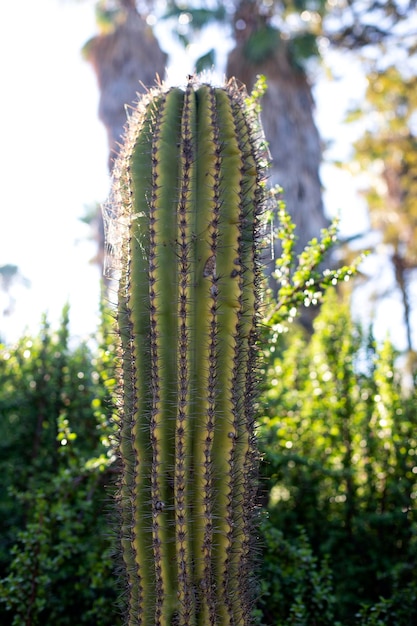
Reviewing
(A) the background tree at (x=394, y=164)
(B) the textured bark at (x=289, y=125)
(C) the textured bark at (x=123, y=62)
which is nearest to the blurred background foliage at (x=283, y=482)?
(B) the textured bark at (x=289, y=125)

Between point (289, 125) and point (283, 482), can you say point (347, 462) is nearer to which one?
point (283, 482)

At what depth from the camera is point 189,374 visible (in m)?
A: 2.29

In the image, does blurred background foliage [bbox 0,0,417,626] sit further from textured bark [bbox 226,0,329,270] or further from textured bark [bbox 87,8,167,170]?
textured bark [bbox 87,8,167,170]

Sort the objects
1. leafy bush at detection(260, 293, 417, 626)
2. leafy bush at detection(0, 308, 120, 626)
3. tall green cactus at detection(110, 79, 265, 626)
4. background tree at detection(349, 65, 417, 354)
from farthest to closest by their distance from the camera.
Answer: background tree at detection(349, 65, 417, 354) < leafy bush at detection(260, 293, 417, 626) < leafy bush at detection(0, 308, 120, 626) < tall green cactus at detection(110, 79, 265, 626)

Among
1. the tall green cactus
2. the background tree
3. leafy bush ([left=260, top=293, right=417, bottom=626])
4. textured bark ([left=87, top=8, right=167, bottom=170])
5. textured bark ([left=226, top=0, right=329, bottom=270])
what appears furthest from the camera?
the background tree

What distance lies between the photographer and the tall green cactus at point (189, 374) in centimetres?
222

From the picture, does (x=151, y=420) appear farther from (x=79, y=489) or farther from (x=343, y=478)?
(x=343, y=478)

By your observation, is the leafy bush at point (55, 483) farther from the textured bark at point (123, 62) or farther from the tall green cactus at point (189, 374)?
the textured bark at point (123, 62)

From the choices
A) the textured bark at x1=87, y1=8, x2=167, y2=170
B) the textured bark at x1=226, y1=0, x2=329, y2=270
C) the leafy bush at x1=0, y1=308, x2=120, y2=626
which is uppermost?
the textured bark at x1=87, y1=8, x2=167, y2=170

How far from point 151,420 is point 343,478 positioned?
2065mm

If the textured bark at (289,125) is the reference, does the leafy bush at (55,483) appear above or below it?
below

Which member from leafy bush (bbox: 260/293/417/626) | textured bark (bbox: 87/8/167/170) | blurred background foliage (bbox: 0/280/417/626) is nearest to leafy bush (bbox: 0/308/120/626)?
blurred background foliage (bbox: 0/280/417/626)

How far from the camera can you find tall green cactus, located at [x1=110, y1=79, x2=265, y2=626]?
2219 mm

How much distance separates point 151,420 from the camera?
226 centimetres
